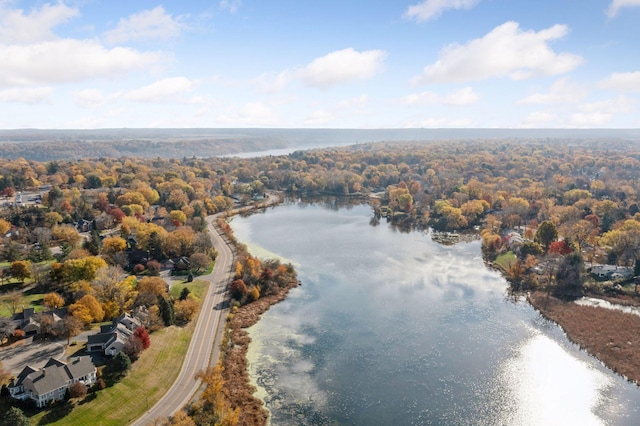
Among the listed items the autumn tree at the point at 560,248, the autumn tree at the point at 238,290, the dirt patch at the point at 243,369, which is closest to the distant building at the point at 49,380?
the dirt patch at the point at 243,369

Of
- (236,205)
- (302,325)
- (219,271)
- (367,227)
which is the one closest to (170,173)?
(236,205)

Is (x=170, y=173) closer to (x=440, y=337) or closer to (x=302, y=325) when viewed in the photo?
(x=302, y=325)

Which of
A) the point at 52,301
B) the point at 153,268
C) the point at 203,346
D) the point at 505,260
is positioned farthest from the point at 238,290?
the point at 505,260

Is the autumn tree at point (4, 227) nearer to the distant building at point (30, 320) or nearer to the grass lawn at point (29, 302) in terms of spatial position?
the grass lawn at point (29, 302)

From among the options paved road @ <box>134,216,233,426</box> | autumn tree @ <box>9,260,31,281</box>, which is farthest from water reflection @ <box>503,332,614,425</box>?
autumn tree @ <box>9,260,31,281</box>

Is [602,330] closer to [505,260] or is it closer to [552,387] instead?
[552,387]

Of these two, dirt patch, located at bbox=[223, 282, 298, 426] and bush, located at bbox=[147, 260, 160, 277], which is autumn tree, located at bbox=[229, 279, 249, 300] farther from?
bush, located at bbox=[147, 260, 160, 277]
